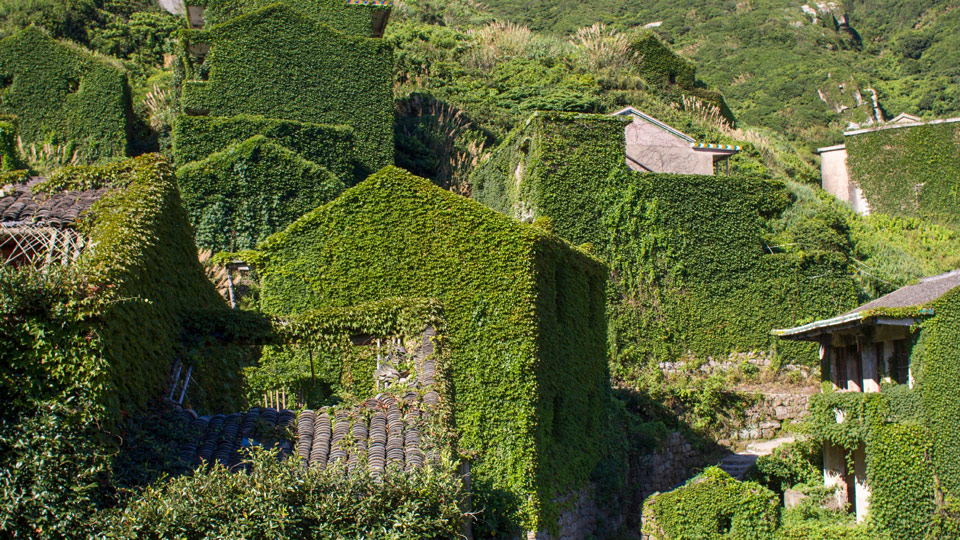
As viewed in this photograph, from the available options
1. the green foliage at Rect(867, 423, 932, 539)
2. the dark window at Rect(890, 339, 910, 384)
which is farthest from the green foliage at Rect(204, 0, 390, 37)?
the green foliage at Rect(867, 423, 932, 539)

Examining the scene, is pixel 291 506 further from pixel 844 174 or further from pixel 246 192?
pixel 844 174

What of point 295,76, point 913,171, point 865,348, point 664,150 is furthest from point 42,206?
point 913,171

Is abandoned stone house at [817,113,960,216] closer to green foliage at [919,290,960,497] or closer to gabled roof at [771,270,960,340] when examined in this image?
gabled roof at [771,270,960,340]

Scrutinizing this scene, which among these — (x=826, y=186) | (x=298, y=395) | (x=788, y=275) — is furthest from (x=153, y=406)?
(x=826, y=186)

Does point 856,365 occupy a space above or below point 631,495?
above

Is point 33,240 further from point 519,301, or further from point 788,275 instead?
point 788,275

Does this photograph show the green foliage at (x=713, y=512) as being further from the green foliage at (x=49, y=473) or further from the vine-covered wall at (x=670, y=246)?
the green foliage at (x=49, y=473)

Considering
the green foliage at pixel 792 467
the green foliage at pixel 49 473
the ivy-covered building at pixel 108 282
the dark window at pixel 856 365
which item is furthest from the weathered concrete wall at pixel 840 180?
the green foliage at pixel 49 473
